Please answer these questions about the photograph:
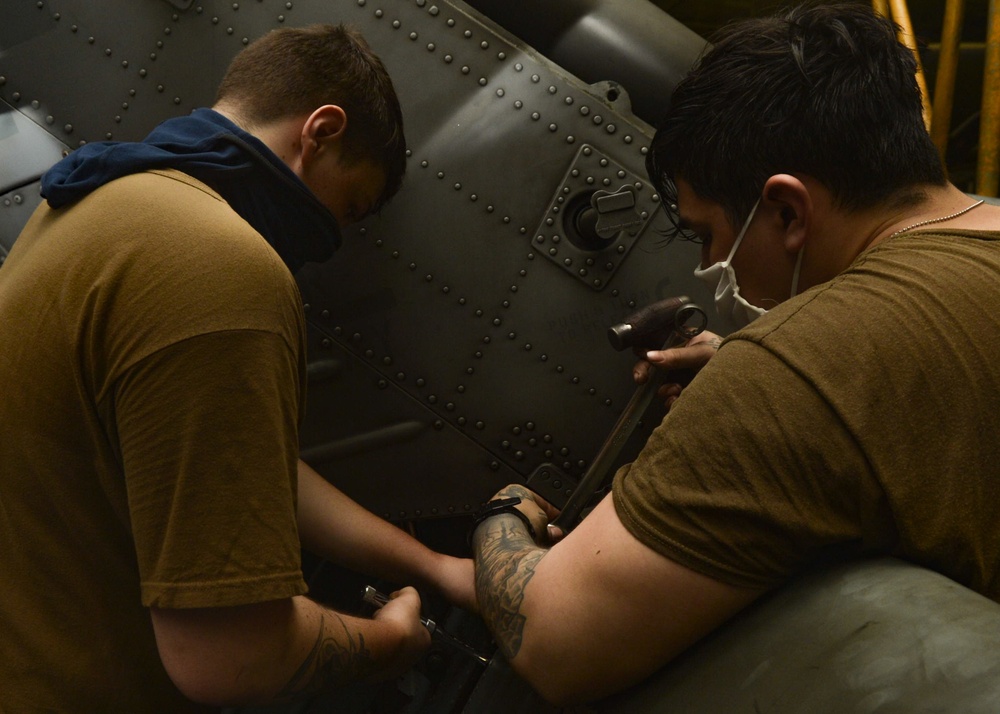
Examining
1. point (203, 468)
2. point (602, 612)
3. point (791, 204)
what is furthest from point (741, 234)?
point (203, 468)

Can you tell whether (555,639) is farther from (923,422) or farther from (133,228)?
(133,228)

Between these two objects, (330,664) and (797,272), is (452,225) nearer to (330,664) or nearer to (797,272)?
(797,272)

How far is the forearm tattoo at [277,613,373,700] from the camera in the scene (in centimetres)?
154

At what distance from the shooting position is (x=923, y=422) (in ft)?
3.82

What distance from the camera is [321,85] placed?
1.91 meters

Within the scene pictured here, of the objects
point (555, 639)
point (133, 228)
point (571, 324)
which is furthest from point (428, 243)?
point (555, 639)

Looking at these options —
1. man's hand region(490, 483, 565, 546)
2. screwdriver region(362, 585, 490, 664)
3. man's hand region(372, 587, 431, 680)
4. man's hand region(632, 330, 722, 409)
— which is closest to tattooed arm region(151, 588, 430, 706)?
man's hand region(372, 587, 431, 680)

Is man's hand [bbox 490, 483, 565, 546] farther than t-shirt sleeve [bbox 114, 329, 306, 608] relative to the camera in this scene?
Yes

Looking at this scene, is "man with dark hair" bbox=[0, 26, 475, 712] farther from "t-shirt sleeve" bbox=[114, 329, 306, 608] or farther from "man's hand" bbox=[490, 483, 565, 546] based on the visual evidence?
"man's hand" bbox=[490, 483, 565, 546]

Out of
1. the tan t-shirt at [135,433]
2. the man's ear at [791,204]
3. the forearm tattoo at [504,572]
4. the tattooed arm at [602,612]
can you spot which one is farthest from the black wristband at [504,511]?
the man's ear at [791,204]

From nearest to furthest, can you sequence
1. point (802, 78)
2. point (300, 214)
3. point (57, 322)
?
point (57, 322), point (802, 78), point (300, 214)

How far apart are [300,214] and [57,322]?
2.13ft

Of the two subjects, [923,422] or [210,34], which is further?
[210,34]

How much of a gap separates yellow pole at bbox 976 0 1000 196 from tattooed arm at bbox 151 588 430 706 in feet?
10.5
